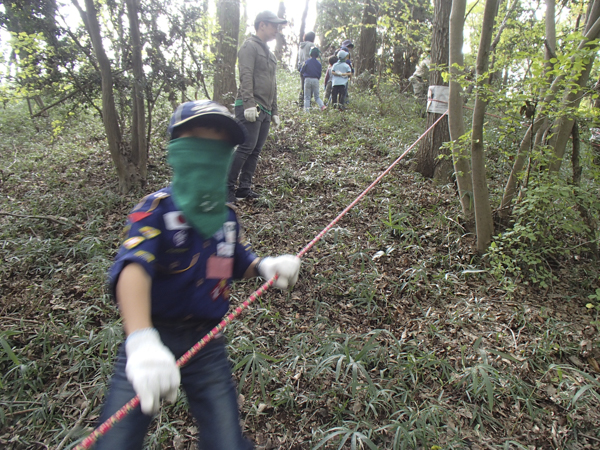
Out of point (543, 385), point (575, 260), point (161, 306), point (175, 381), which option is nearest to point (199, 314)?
point (161, 306)

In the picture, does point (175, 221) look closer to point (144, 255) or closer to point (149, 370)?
point (144, 255)

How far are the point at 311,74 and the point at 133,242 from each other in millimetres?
8369

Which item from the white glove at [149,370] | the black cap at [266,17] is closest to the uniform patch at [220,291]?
the white glove at [149,370]

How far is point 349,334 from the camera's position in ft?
9.55

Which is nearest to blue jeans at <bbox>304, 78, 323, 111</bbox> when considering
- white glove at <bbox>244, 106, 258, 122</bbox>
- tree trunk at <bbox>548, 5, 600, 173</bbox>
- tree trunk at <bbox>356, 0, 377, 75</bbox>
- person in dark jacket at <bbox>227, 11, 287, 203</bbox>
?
tree trunk at <bbox>356, 0, 377, 75</bbox>

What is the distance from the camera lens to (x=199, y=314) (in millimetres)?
1493

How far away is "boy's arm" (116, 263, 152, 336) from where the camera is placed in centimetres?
125

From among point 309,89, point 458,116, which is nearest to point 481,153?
point 458,116

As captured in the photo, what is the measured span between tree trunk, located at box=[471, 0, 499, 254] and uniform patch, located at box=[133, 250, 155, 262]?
3.08 metres

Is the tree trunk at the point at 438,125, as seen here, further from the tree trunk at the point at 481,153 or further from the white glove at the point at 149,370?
the white glove at the point at 149,370

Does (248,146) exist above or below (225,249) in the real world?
above

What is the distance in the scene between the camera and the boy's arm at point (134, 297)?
1.25 m

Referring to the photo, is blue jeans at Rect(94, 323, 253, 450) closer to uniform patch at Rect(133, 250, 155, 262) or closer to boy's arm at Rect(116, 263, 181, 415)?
boy's arm at Rect(116, 263, 181, 415)

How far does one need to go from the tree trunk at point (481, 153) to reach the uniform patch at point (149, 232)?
302 cm
